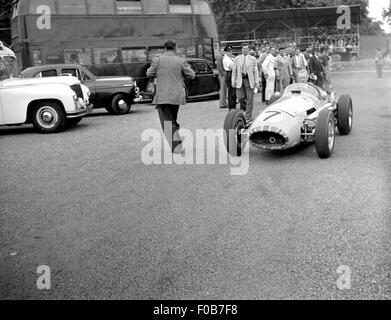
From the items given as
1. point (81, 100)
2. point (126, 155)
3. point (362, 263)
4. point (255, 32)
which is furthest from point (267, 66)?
point (255, 32)

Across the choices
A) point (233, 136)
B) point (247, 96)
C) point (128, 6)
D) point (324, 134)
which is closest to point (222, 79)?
point (247, 96)

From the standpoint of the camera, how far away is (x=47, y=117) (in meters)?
10.8

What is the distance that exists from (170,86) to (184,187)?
2457mm

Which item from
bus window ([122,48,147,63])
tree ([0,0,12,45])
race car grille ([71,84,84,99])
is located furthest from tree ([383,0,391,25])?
race car grille ([71,84,84,99])

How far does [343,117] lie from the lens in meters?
8.71

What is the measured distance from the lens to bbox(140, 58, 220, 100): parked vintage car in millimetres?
16875

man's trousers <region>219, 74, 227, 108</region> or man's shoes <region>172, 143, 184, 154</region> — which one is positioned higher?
man's trousers <region>219, 74, 227, 108</region>

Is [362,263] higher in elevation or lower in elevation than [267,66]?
lower

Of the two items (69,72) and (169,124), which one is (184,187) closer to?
(169,124)

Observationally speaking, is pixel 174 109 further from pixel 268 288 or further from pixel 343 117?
pixel 268 288

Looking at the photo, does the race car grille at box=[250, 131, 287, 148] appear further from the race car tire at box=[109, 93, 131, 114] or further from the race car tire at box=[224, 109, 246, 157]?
the race car tire at box=[109, 93, 131, 114]

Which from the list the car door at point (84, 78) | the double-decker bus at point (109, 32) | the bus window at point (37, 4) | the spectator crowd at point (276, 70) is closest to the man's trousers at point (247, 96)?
the spectator crowd at point (276, 70)

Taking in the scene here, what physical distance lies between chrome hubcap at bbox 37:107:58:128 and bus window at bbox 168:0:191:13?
849 cm
